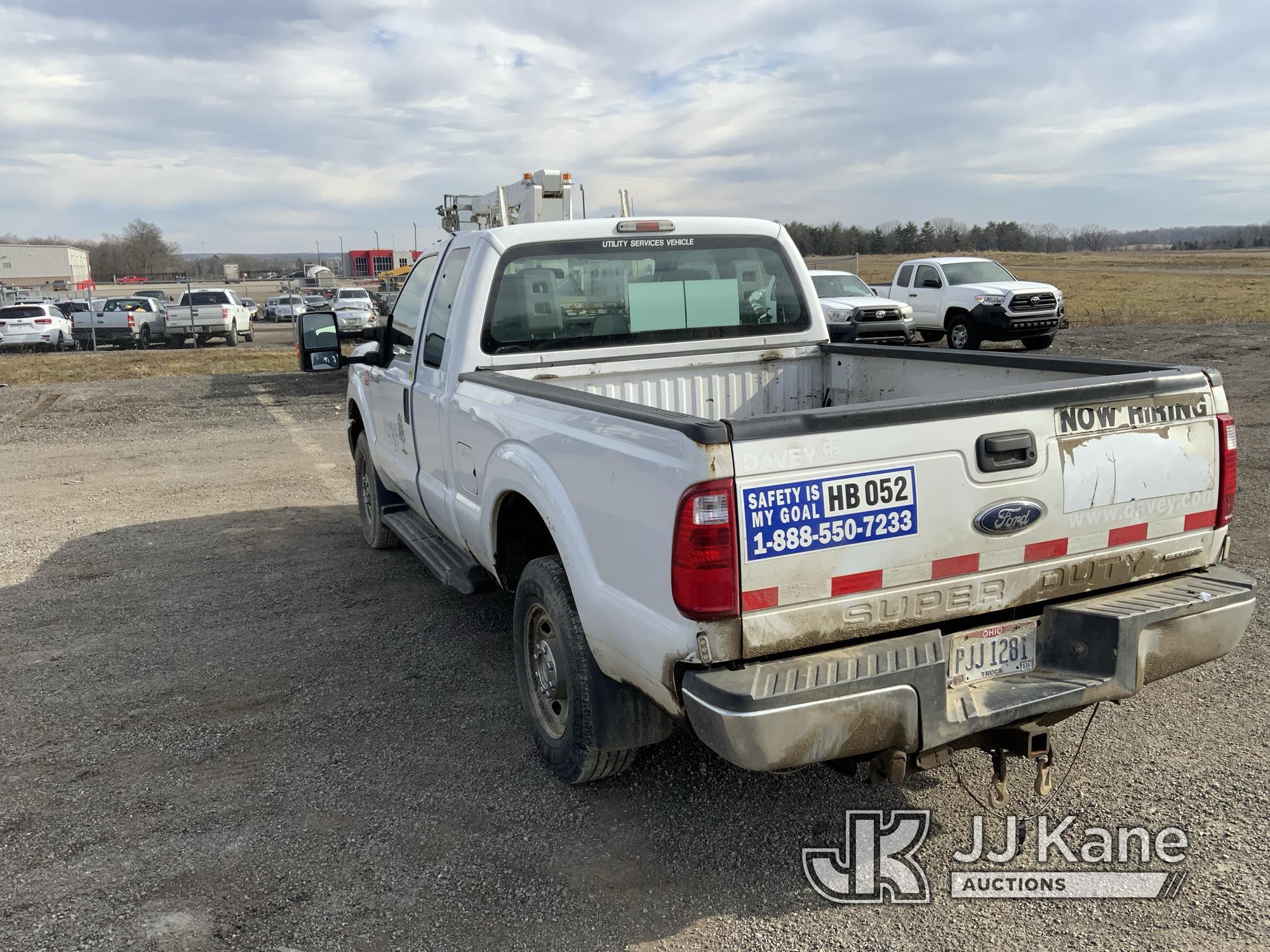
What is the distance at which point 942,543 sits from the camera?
282cm

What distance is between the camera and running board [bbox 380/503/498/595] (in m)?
4.57

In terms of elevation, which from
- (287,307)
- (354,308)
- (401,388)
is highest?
(287,307)

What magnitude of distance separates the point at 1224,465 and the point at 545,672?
247cm

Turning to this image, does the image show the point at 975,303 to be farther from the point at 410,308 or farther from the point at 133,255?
the point at 133,255

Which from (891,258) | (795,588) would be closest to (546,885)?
(795,588)

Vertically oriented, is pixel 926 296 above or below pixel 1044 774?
above

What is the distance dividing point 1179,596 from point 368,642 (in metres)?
3.81

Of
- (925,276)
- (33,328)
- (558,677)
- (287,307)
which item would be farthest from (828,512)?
(287,307)

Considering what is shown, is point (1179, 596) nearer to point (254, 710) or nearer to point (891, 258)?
point (254, 710)

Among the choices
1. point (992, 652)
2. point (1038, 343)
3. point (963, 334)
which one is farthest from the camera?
point (1038, 343)

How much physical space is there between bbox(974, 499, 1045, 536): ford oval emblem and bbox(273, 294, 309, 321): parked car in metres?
46.8

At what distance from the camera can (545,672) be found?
380 centimetres

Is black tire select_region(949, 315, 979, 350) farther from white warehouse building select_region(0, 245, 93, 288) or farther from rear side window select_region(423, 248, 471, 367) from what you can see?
white warehouse building select_region(0, 245, 93, 288)

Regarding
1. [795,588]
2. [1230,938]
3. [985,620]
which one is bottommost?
[1230,938]
